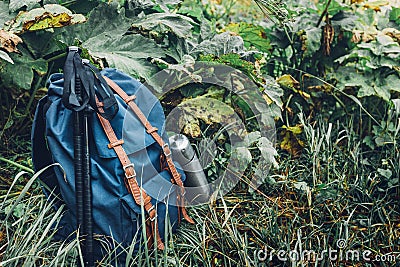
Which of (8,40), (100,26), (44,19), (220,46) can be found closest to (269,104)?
(220,46)

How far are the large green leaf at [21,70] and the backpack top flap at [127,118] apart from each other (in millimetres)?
444

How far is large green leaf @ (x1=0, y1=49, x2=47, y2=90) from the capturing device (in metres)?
2.56

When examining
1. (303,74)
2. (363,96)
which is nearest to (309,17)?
(303,74)

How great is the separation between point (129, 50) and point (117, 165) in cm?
79

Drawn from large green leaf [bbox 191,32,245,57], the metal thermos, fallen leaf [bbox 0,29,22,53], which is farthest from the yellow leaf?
fallen leaf [bbox 0,29,22,53]

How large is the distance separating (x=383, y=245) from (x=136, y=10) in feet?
5.83

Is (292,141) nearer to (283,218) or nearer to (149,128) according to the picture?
(283,218)

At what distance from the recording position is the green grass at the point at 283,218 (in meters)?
2.14

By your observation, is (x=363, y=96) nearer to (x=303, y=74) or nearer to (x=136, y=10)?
(x=303, y=74)

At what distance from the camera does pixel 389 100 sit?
3014mm

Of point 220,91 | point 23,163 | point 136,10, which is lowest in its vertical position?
point 23,163

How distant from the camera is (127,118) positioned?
2156 mm

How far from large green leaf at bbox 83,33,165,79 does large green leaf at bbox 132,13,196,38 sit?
0.41 ft

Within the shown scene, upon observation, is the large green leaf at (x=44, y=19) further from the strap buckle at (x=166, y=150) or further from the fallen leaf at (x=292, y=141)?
the fallen leaf at (x=292, y=141)
